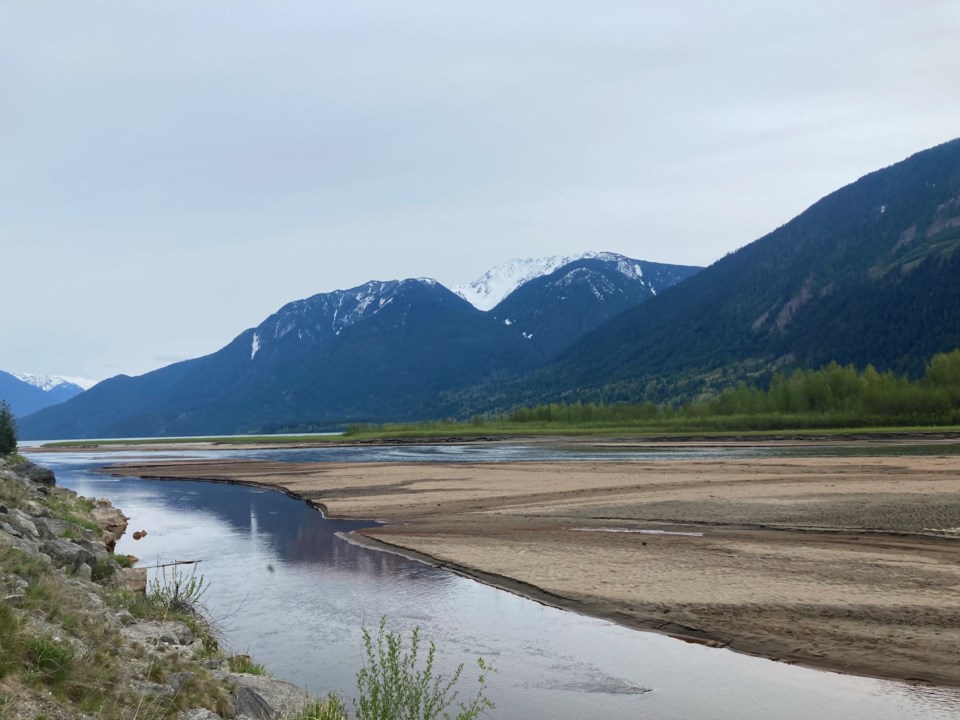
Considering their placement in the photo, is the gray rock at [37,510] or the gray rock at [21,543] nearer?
the gray rock at [21,543]

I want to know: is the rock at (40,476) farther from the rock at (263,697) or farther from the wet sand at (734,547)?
the rock at (263,697)

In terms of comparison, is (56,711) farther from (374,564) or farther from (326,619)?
(374,564)

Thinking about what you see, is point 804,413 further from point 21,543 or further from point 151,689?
point 151,689

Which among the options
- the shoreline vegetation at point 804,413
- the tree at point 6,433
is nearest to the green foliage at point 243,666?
the tree at point 6,433

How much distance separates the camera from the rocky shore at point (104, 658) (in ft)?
26.7

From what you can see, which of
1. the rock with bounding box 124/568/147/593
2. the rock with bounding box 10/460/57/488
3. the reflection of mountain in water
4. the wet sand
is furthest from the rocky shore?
the rock with bounding box 10/460/57/488

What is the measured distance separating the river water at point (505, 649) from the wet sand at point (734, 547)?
96 cm

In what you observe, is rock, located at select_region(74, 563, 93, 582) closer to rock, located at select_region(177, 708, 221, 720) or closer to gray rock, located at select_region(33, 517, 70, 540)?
gray rock, located at select_region(33, 517, 70, 540)

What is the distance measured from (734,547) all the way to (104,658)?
1981cm

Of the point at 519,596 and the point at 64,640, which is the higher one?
the point at 64,640

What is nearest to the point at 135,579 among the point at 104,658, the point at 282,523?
the point at 104,658

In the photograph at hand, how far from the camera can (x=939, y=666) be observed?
13.3 metres

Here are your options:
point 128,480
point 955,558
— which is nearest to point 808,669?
point 955,558

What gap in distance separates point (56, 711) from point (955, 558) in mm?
22088
